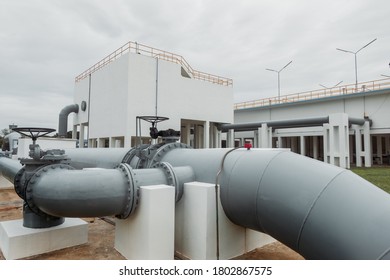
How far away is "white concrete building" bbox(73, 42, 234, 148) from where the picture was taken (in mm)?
16484

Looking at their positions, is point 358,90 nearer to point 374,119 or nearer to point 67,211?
point 374,119

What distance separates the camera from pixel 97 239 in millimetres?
5430

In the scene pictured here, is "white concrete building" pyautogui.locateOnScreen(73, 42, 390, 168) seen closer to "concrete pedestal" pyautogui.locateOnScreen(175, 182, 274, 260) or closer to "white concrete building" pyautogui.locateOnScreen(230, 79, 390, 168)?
"white concrete building" pyautogui.locateOnScreen(230, 79, 390, 168)

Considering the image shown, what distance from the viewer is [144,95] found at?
55.4ft

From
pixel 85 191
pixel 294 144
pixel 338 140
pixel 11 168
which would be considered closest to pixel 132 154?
pixel 85 191

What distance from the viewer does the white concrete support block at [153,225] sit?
12.8 feet

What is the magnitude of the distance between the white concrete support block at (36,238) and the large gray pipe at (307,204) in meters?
2.85

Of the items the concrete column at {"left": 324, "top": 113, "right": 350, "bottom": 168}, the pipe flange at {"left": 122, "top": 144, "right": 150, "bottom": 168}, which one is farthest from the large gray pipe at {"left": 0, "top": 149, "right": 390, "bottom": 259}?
the concrete column at {"left": 324, "top": 113, "right": 350, "bottom": 168}

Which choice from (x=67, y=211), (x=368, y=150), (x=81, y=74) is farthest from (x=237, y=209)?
(x=81, y=74)

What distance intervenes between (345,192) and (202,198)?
196 centimetres

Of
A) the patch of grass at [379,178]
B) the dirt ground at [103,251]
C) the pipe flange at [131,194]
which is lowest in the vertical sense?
the dirt ground at [103,251]

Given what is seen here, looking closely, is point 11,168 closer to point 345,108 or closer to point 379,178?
point 379,178

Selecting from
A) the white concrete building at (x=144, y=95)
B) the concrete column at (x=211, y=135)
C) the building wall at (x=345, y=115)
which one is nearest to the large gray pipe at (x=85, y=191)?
the white concrete building at (x=144, y=95)

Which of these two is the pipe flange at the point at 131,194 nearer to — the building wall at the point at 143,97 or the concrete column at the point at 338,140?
the building wall at the point at 143,97
